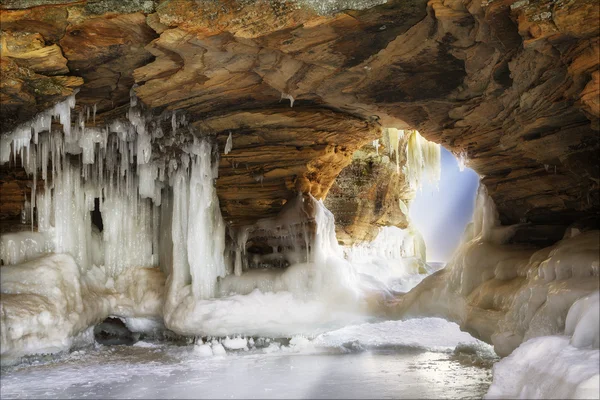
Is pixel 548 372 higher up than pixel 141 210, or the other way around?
pixel 141 210

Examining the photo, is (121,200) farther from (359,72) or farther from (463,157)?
(463,157)

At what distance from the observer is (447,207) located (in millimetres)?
33688

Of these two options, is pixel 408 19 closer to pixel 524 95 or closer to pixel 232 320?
pixel 524 95

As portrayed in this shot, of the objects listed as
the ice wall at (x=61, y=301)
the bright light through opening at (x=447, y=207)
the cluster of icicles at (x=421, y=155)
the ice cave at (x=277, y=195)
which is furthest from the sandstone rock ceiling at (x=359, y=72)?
A: the bright light through opening at (x=447, y=207)

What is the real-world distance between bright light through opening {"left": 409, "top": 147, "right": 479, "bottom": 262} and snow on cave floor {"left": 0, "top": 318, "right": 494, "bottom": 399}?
22729mm

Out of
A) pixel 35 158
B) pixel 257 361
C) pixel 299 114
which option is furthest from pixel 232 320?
pixel 35 158

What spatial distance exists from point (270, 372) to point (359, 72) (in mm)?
4616

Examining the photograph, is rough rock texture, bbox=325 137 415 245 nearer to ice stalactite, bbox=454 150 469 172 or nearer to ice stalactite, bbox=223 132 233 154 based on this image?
ice stalactite, bbox=454 150 469 172

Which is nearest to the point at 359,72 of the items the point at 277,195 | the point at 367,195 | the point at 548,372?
the point at 277,195

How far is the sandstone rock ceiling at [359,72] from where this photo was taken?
19.6 feet

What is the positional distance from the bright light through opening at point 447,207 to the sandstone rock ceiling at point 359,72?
24057mm

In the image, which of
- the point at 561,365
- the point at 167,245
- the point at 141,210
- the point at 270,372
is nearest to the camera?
the point at 561,365

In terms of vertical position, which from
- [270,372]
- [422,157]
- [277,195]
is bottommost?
[270,372]

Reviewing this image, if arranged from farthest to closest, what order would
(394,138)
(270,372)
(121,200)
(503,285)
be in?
(394,138), (121,200), (503,285), (270,372)
